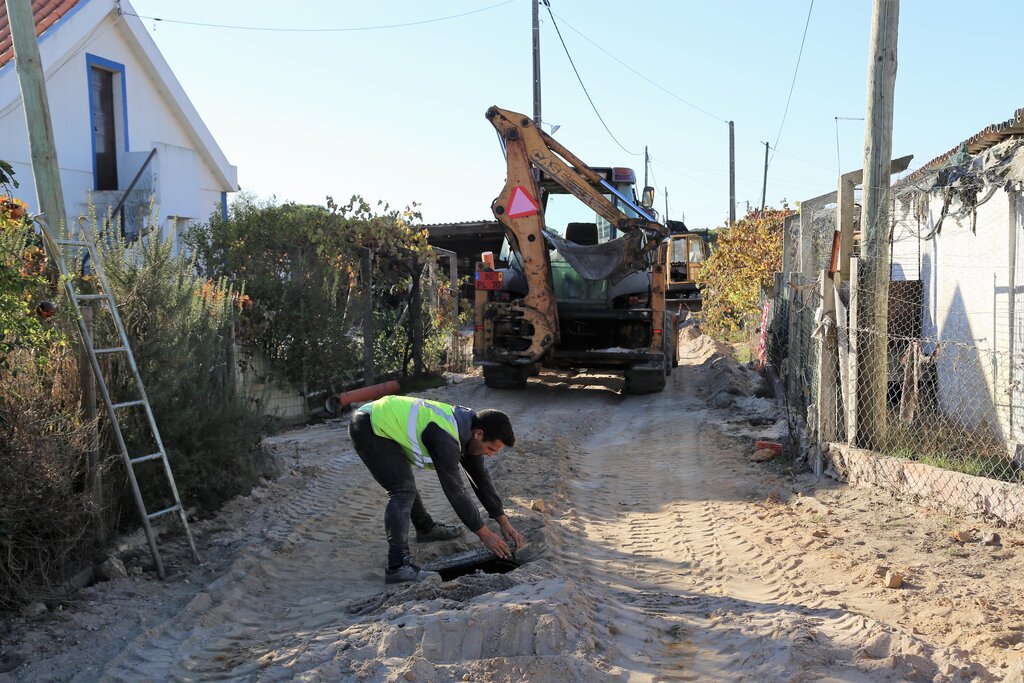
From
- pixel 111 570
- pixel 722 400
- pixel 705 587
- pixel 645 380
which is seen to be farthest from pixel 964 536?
pixel 645 380

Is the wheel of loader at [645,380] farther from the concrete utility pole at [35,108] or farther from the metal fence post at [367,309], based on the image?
the concrete utility pole at [35,108]

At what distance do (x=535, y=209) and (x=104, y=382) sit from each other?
7.47 meters

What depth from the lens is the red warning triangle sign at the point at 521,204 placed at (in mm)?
12062

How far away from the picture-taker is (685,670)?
13.0 ft

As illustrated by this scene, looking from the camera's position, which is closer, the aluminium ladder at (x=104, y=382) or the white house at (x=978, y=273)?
the aluminium ladder at (x=104, y=382)

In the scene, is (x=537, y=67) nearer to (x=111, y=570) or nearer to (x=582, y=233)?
(x=582, y=233)

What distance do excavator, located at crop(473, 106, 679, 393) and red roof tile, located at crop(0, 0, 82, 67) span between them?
22.1 feet

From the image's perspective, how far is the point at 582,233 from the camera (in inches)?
537

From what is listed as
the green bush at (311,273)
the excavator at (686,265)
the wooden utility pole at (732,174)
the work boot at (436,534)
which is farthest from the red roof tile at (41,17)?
the wooden utility pole at (732,174)

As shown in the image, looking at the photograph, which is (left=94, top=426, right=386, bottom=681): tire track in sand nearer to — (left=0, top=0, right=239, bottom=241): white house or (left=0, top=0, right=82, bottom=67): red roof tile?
(left=0, top=0, right=239, bottom=241): white house

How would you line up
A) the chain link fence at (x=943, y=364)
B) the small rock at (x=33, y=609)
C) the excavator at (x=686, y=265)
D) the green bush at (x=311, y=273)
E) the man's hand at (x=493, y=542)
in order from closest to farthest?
the small rock at (x=33, y=609) → the man's hand at (x=493, y=542) → the chain link fence at (x=943, y=364) → the green bush at (x=311, y=273) → the excavator at (x=686, y=265)

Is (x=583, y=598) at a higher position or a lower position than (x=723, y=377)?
lower

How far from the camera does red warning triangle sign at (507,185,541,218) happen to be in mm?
12062

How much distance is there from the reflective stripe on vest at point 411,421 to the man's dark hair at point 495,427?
0.53 feet
